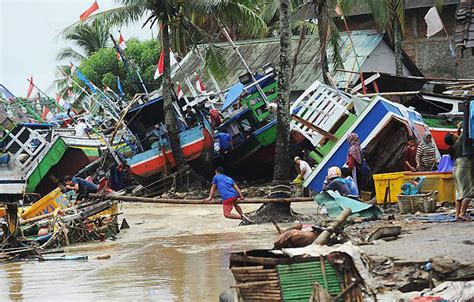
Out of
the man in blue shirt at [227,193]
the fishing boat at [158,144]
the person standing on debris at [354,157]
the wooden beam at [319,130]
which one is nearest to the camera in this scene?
the man in blue shirt at [227,193]

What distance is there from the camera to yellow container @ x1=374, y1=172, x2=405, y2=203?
56.1ft

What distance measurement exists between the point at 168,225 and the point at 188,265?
7116 millimetres

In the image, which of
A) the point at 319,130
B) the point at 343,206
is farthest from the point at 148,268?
the point at 319,130

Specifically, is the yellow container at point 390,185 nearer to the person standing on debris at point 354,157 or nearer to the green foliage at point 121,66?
the person standing on debris at point 354,157

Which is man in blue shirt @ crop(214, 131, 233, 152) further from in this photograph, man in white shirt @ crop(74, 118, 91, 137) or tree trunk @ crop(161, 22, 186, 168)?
man in white shirt @ crop(74, 118, 91, 137)

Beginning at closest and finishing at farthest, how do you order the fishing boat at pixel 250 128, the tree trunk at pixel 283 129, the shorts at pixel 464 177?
the shorts at pixel 464 177 < the tree trunk at pixel 283 129 < the fishing boat at pixel 250 128

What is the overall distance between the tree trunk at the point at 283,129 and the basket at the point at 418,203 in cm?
342

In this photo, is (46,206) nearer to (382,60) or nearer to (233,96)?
(233,96)

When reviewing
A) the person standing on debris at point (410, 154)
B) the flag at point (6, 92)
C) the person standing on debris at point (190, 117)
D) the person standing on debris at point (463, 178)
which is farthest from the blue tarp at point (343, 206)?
the flag at point (6, 92)

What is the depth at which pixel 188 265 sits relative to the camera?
43.4 feet

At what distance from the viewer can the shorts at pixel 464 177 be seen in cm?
1291

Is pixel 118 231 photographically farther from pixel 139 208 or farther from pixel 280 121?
pixel 139 208

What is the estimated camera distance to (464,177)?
42.6 feet

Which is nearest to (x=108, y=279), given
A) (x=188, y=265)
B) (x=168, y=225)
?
(x=188, y=265)
